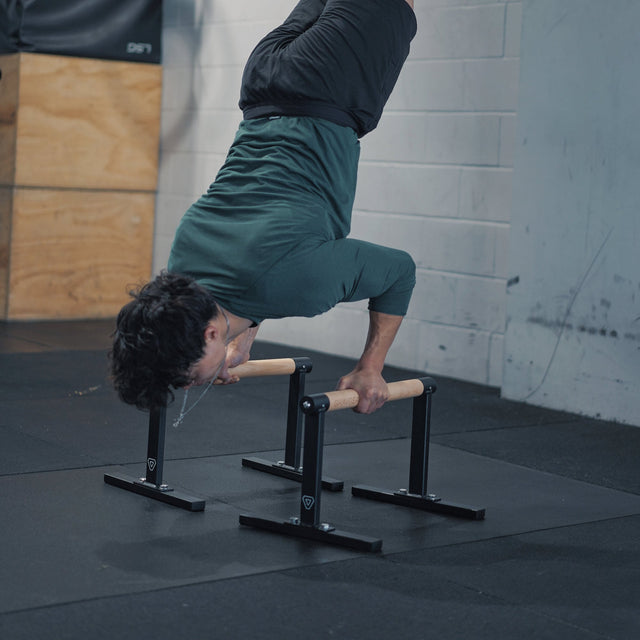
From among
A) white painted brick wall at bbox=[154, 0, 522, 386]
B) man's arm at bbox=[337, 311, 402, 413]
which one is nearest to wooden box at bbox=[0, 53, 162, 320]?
white painted brick wall at bbox=[154, 0, 522, 386]

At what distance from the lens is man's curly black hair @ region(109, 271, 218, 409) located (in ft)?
8.27

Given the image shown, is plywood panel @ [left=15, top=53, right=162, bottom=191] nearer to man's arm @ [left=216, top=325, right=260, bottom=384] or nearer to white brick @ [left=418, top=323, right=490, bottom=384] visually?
white brick @ [left=418, top=323, right=490, bottom=384]

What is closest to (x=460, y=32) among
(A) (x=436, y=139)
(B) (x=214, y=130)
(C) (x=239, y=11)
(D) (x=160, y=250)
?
A: (A) (x=436, y=139)

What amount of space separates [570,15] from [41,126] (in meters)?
3.24

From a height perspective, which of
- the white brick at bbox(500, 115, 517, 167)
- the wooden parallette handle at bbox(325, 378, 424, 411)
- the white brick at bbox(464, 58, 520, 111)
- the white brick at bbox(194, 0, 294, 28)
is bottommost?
the wooden parallette handle at bbox(325, 378, 424, 411)

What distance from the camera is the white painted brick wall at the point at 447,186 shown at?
5078mm

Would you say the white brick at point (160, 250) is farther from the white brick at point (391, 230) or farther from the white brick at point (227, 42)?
the white brick at point (391, 230)

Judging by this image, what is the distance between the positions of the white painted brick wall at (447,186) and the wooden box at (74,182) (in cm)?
111

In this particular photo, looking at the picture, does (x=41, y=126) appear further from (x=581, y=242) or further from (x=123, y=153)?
(x=581, y=242)

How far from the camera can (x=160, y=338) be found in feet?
8.28

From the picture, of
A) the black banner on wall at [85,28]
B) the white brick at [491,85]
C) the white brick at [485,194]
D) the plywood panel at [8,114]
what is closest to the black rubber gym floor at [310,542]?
the white brick at [485,194]

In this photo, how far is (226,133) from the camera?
6410 mm

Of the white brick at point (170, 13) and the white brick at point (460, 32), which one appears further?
the white brick at point (170, 13)

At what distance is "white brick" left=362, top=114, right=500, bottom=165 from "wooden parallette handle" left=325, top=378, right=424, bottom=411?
Result: 225cm
